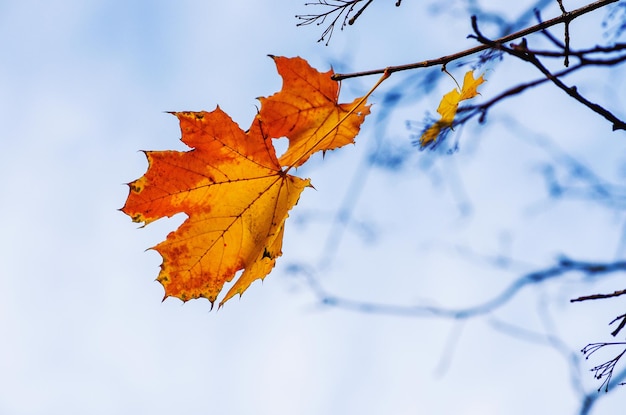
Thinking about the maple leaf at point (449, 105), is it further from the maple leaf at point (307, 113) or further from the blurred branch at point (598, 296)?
the blurred branch at point (598, 296)

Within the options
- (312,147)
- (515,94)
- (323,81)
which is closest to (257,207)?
(312,147)

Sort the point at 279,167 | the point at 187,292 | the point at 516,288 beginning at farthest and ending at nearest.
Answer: the point at 516,288 → the point at 279,167 → the point at 187,292

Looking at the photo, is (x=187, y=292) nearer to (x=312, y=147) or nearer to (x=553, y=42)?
(x=312, y=147)

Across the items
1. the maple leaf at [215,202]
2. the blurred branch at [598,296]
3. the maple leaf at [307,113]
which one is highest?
the maple leaf at [307,113]

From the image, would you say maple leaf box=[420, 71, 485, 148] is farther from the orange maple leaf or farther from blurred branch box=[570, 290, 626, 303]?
blurred branch box=[570, 290, 626, 303]

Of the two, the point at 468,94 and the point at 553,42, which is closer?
the point at 553,42

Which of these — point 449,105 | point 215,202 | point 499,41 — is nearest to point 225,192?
point 215,202

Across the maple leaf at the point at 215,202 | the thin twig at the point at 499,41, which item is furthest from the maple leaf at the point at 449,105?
the maple leaf at the point at 215,202

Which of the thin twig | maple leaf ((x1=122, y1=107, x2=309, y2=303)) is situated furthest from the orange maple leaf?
the thin twig
